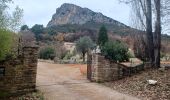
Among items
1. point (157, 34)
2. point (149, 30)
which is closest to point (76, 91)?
point (157, 34)

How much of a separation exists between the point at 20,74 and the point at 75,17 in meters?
78.5

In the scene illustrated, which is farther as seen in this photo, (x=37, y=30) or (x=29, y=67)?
(x=37, y=30)

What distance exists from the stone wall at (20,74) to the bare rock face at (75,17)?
65.2 meters

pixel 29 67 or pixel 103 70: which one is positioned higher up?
pixel 29 67

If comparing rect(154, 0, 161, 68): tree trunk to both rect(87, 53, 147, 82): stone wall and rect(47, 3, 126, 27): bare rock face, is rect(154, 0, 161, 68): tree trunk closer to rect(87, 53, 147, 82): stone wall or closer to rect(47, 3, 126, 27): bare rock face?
rect(87, 53, 147, 82): stone wall

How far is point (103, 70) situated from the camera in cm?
1861

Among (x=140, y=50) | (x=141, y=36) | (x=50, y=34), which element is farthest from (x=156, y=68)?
(x=50, y=34)

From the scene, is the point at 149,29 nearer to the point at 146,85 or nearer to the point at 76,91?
the point at 146,85

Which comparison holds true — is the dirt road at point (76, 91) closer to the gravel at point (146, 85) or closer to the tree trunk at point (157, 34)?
A: the gravel at point (146, 85)

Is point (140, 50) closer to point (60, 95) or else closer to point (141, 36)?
point (141, 36)

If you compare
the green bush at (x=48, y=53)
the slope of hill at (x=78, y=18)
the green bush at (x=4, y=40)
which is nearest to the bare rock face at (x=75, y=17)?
the slope of hill at (x=78, y=18)

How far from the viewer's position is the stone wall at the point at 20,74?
1427cm

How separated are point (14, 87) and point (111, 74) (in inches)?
253

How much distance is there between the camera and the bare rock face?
85.4 metres
